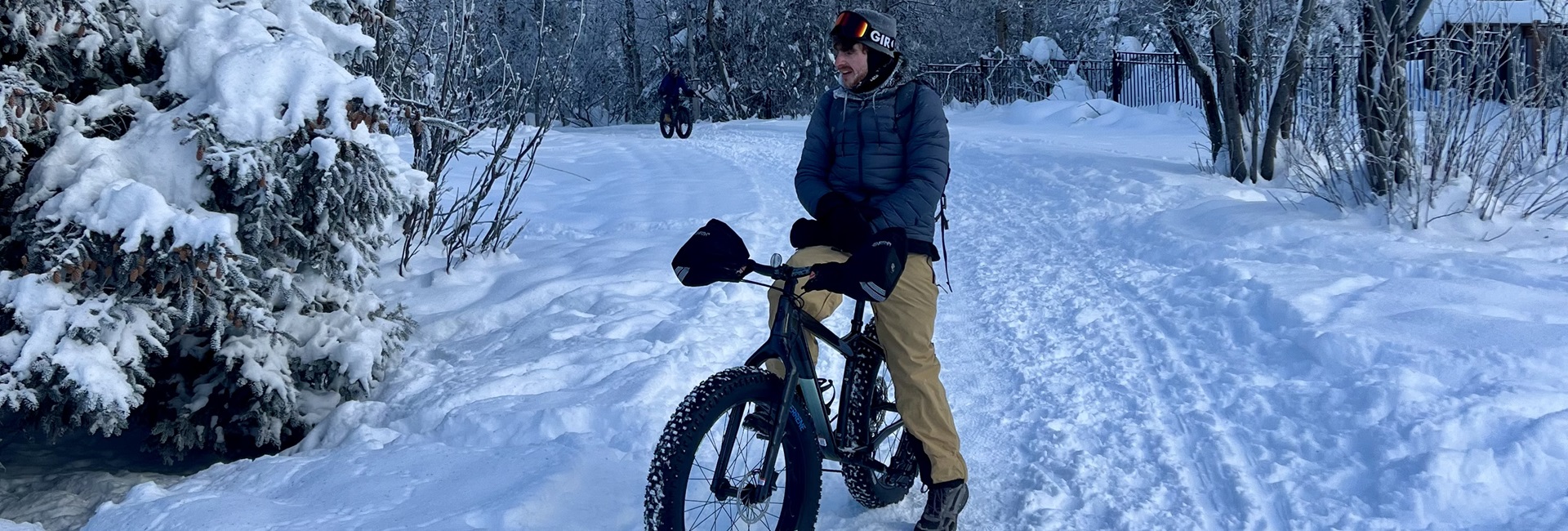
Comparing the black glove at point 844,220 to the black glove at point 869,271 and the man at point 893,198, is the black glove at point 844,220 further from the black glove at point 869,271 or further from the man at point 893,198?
the black glove at point 869,271

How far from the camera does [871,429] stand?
12.1 ft

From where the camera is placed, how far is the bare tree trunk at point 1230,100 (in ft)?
34.1

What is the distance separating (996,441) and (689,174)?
32.2 ft

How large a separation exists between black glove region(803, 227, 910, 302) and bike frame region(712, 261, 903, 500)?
0.05 meters

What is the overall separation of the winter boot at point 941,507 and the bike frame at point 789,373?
1.28 feet

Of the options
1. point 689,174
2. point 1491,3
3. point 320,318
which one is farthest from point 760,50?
point 320,318

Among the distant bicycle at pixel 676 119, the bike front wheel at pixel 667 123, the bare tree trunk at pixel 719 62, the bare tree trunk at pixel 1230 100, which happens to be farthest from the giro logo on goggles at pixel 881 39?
the bare tree trunk at pixel 719 62

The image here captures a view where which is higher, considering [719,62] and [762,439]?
[719,62]

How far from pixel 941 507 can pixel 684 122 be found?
18.5m

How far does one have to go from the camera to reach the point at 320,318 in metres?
5.21

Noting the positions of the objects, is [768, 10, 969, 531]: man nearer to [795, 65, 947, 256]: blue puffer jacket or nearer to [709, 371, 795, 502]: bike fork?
[795, 65, 947, 256]: blue puffer jacket

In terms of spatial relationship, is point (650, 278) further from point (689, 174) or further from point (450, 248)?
point (689, 174)

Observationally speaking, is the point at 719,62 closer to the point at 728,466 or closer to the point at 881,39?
the point at 881,39

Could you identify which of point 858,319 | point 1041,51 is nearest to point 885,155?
point 858,319
